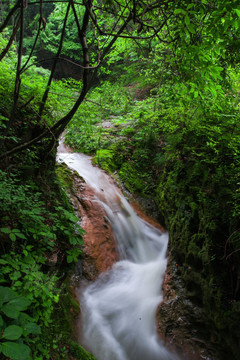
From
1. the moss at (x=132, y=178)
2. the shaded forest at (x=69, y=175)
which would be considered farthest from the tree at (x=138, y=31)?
the moss at (x=132, y=178)

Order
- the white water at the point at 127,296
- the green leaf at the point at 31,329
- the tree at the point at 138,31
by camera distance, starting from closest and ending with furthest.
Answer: the green leaf at the point at 31,329, the tree at the point at 138,31, the white water at the point at 127,296

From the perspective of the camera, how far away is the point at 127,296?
13.5ft

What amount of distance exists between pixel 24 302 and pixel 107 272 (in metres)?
3.27

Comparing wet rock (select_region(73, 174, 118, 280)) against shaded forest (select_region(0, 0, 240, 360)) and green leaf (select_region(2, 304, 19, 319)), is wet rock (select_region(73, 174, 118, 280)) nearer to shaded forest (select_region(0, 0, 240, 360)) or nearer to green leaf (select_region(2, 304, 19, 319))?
shaded forest (select_region(0, 0, 240, 360))

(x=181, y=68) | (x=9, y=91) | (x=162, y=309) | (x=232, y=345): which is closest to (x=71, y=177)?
(x=9, y=91)

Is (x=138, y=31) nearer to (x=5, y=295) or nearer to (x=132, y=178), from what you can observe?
(x=5, y=295)

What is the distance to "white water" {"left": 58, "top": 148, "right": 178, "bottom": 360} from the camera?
3.33 m

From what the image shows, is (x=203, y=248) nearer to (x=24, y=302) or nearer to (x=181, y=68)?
(x=181, y=68)

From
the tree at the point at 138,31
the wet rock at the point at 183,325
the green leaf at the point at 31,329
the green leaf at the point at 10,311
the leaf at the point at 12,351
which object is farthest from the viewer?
the wet rock at the point at 183,325

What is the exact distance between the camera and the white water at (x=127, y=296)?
333 centimetres

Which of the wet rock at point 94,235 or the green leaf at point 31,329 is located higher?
the green leaf at point 31,329

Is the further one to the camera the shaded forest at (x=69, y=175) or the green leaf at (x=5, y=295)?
the shaded forest at (x=69, y=175)

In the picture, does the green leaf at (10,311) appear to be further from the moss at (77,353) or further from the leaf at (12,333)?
the moss at (77,353)

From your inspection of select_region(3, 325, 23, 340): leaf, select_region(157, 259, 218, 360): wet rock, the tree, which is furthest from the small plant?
select_region(157, 259, 218, 360): wet rock
